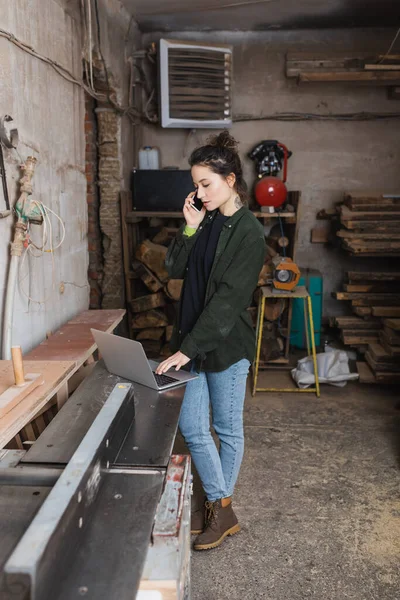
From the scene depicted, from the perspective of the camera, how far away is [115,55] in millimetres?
4250

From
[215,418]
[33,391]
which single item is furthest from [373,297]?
[33,391]

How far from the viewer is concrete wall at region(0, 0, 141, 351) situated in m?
2.43

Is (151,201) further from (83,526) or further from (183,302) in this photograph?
(83,526)

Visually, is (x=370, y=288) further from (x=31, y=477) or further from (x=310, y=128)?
(x=31, y=477)

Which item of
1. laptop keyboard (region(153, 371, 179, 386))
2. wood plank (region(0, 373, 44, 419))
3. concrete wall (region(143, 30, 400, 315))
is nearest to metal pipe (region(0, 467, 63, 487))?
wood plank (region(0, 373, 44, 419))

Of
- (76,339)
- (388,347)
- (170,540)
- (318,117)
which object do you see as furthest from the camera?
(318,117)

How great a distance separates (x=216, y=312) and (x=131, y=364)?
39cm

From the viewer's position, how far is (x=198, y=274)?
2342 mm

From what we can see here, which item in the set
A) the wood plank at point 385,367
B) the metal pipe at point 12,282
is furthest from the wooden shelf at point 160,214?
the metal pipe at point 12,282

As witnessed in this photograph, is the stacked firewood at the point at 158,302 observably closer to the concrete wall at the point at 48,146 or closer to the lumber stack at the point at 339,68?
the concrete wall at the point at 48,146

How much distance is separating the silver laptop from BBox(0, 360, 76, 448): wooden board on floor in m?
0.20

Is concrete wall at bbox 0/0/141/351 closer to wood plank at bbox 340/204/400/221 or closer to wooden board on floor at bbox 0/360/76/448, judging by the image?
wooden board on floor at bbox 0/360/76/448

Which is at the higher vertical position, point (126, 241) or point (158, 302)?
point (126, 241)

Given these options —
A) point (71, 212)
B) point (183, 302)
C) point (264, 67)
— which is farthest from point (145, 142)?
point (183, 302)
